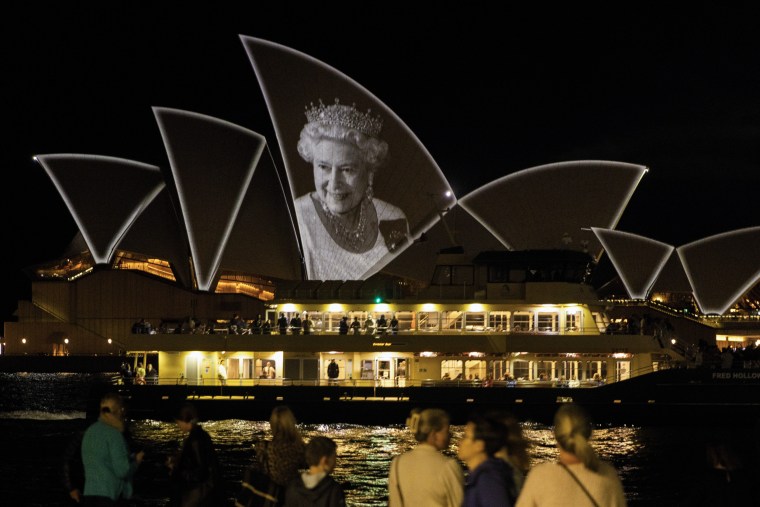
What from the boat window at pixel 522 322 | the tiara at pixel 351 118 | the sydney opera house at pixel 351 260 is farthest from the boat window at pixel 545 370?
the tiara at pixel 351 118

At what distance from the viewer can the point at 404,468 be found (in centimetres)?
725

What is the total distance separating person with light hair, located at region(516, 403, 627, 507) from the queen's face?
47.6m

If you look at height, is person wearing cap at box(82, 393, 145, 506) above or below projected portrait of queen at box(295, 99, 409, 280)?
below

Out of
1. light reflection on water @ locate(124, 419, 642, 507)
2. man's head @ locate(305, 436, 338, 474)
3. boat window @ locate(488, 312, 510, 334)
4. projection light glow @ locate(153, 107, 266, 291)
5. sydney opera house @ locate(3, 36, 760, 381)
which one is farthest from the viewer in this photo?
projection light glow @ locate(153, 107, 266, 291)

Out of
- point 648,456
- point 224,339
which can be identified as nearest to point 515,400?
point 648,456

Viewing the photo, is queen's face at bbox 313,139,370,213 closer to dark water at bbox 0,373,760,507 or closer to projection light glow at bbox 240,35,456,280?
projection light glow at bbox 240,35,456,280

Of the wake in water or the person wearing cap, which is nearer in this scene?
the person wearing cap

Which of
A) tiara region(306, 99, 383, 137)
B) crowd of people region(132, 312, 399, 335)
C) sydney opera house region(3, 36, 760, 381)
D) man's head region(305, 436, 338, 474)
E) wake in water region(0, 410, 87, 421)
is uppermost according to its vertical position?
tiara region(306, 99, 383, 137)

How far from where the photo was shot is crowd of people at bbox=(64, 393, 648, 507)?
241 inches

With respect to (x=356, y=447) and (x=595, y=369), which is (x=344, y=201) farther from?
(x=356, y=447)

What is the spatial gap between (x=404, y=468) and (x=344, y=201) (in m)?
47.4

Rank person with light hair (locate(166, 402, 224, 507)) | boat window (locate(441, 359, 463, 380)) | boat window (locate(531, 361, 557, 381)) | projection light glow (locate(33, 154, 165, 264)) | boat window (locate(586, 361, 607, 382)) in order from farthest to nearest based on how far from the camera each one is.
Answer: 1. projection light glow (locate(33, 154, 165, 264))
2. boat window (locate(441, 359, 463, 380))
3. boat window (locate(586, 361, 607, 382))
4. boat window (locate(531, 361, 557, 381))
5. person with light hair (locate(166, 402, 224, 507))

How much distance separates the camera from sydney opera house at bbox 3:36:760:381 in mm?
30250

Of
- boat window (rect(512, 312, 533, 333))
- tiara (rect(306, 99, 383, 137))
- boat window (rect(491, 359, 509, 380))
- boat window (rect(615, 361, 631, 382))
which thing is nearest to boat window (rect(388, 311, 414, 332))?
boat window (rect(491, 359, 509, 380))
